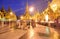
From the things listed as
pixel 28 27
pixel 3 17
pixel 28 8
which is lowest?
pixel 28 27

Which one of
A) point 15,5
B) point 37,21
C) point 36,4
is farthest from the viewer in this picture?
point 37,21

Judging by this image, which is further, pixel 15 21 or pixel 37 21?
pixel 37 21

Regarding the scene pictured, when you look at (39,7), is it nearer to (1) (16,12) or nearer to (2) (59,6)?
(1) (16,12)

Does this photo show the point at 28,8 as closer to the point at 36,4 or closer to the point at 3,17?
the point at 36,4

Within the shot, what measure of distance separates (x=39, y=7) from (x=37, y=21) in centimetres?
84

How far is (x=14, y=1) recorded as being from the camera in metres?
5.18

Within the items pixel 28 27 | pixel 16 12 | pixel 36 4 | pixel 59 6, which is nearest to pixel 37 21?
pixel 28 27

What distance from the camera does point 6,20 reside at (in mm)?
5199

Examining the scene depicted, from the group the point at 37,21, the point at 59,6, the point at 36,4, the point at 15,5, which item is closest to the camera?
Answer: the point at 15,5

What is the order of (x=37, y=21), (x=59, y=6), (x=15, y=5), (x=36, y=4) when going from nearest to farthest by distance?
(x=15, y=5) < (x=36, y=4) < (x=37, y=21) < (x=59, y=6)

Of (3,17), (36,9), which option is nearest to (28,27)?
(36,9)

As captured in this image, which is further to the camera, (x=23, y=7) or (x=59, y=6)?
(x=59, y=6)

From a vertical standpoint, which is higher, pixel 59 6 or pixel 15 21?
pixel 59 6

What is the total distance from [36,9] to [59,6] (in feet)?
13.0
